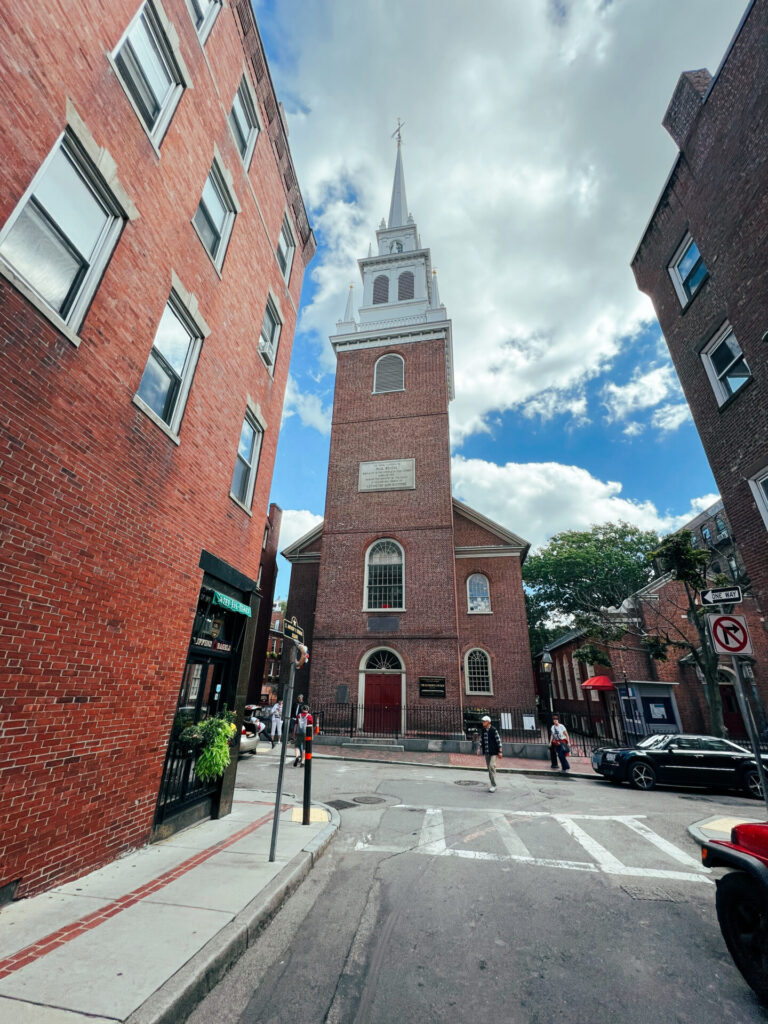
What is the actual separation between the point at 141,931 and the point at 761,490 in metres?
11.7

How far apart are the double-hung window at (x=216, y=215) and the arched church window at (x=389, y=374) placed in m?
17.4

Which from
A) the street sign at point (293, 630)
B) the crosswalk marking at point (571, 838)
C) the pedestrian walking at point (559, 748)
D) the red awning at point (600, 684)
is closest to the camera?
the crosswalk marking at point (571, 838)

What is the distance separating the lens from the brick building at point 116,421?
4109mm

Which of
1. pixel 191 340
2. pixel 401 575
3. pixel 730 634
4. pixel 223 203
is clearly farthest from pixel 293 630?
pixel 401 575

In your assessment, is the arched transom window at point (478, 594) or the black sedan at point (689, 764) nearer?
the black sedan at point (689, 764)

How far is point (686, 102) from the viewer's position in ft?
36.6

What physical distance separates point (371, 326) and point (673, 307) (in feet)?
64.5

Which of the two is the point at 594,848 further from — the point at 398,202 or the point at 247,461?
the point at 398,202

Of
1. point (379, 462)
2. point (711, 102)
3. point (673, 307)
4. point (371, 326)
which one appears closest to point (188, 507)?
point (673, 307)

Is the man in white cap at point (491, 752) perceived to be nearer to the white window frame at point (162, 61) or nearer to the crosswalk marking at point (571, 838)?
the crosswalk marking at point (571, 838)

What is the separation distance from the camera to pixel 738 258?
939 centimetres

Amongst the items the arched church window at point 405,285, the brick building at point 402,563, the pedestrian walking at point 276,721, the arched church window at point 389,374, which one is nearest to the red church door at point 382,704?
the brick building at point 402,563

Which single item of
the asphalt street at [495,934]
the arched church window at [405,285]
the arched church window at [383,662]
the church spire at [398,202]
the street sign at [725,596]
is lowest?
the asphalt street at [495,934]

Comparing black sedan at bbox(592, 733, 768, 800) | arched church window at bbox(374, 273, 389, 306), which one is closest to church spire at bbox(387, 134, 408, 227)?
arched church window at bbox(374, 273, 389, 306)
